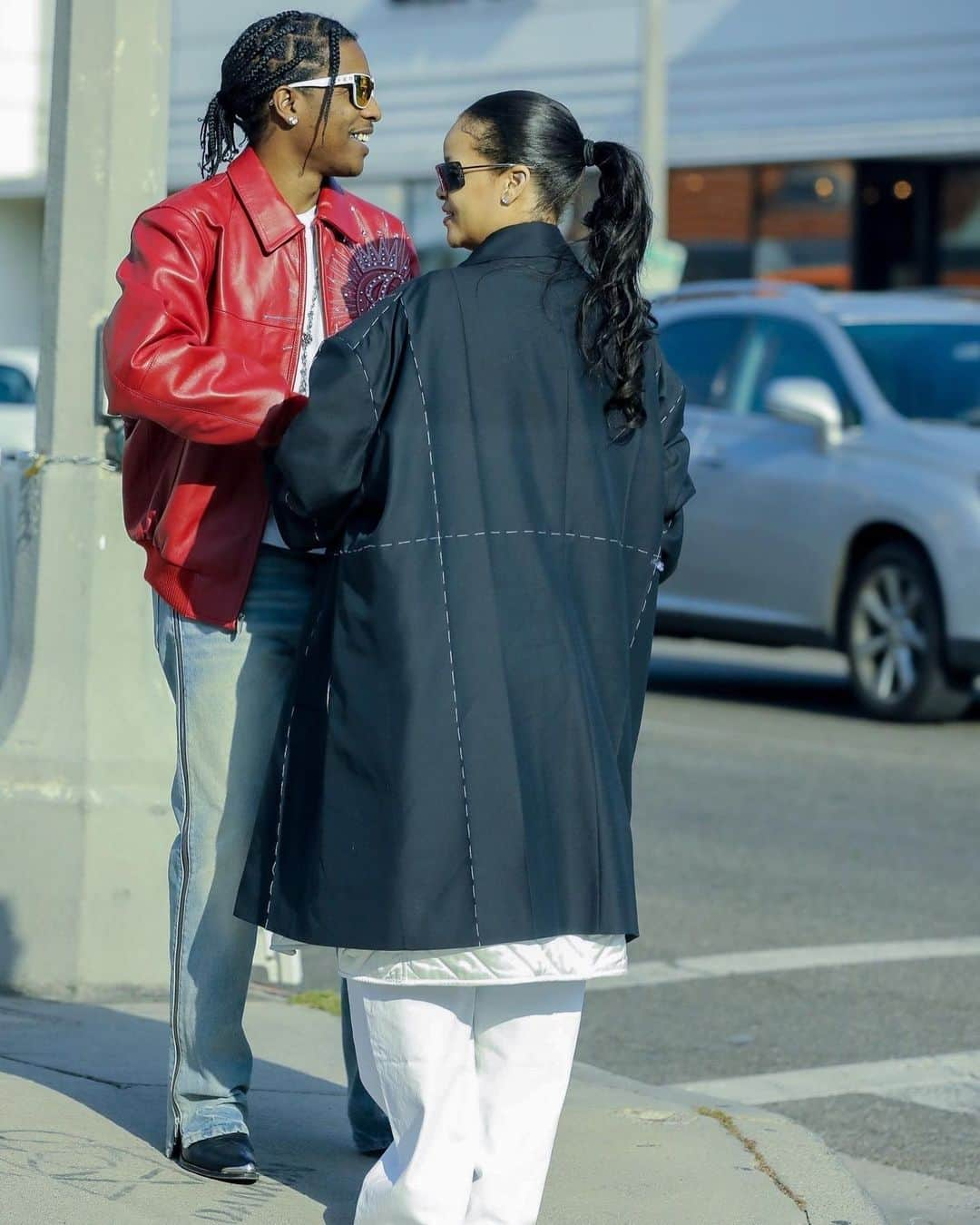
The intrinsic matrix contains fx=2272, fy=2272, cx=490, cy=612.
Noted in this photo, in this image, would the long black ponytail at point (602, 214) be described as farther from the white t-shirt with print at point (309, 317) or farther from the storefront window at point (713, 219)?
the storefront window at point (713, 219)

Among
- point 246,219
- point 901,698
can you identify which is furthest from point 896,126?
point 246,219

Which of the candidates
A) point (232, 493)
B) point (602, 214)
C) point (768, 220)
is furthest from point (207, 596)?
point (768, 220)

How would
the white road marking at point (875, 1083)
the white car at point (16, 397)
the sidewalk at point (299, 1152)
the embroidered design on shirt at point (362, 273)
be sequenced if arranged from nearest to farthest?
the sidewalk at point (299, 1152), the embroidered design on shirt at point (362, 273), the white road marking at point (875, 1083), the white car at point (16, 397)

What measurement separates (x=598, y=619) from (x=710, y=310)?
8.30m

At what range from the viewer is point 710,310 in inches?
448

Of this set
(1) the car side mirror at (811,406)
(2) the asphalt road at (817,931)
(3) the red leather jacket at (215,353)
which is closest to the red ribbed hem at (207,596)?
(3) the red leather jacket at (215,353)

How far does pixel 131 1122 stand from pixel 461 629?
1.37 metres

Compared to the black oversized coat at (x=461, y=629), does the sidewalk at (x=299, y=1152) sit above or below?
below

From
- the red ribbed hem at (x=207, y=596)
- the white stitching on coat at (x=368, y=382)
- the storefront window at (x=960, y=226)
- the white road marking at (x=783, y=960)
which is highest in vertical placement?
the storefront window at (x=960, y=226)

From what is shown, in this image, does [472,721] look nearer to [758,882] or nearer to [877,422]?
[758,882]

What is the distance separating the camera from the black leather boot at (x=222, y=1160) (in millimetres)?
3697

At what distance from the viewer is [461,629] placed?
125 inches

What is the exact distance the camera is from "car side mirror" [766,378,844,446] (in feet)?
34.4

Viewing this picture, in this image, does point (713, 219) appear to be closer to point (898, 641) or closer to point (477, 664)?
point (898, 641)
